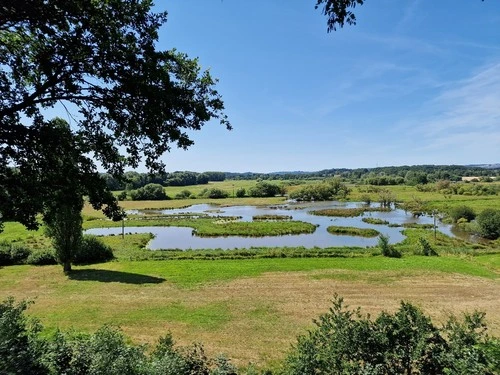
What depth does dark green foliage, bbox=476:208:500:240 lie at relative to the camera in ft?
182

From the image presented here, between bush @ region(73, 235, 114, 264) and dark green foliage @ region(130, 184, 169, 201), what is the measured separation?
322 ft

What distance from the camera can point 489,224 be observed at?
56281 mm

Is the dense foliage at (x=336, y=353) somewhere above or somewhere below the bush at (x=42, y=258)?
above

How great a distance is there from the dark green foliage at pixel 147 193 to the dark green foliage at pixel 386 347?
131m

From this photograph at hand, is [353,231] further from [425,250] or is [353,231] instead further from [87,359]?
[87,359]

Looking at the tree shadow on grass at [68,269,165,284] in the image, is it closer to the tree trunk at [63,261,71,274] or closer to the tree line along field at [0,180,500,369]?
the tree line along field at [0,180,500,369]

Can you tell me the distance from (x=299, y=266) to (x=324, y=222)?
148 ft

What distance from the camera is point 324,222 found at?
246 ft

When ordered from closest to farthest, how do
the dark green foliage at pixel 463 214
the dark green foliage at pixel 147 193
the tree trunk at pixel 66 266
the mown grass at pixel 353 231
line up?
the tree trunk at pixel 66 266
the mown grass at pixel 353 231
the dark green foliage at pixel 463 214
the dark green foliage at pixel 147 193

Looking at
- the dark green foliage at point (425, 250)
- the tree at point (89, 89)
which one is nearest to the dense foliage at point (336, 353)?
the tree at point (89, 89)

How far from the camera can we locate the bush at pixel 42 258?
111 feet

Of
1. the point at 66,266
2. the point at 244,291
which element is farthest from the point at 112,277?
the point at 244,291

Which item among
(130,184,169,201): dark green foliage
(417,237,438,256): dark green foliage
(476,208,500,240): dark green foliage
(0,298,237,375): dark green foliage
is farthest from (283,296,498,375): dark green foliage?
(130,184,169,201): dark green foliage

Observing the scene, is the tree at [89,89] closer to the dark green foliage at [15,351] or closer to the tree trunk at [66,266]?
the dark green foliage at [15,351]
